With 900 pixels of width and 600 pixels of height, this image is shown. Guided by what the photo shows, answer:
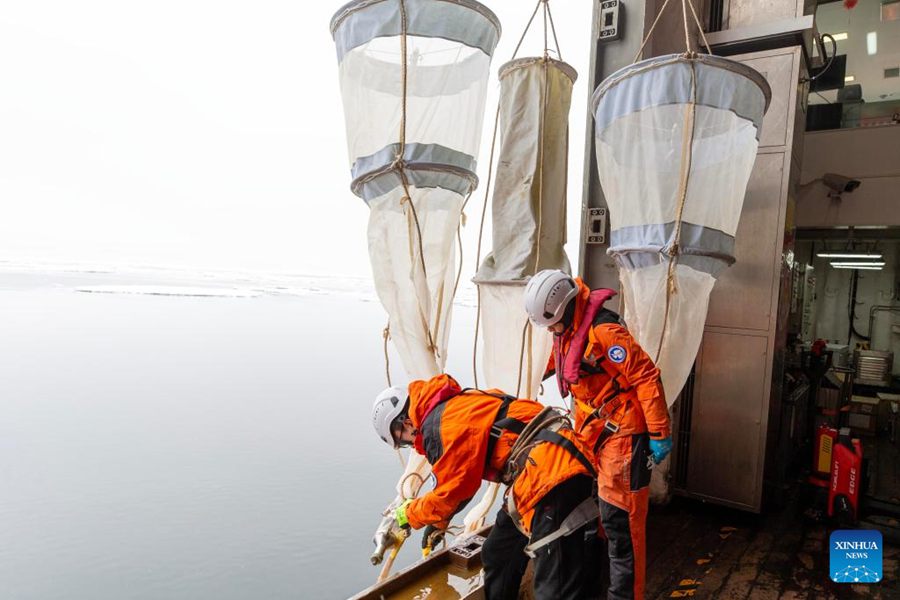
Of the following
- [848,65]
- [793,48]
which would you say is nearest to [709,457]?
[793,48]

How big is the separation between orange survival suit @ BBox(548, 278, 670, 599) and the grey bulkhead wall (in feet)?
3.43

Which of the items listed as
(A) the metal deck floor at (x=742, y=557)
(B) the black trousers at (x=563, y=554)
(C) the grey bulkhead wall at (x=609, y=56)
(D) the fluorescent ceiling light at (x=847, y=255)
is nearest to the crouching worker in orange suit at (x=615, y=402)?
(B) the black trousers at (x=563, y=554)

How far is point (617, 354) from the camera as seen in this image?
1824mm

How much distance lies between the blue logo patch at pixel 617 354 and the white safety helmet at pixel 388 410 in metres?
0.74

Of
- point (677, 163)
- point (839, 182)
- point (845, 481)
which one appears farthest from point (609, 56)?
point (839, 182)

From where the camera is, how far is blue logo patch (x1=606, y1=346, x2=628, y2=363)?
71.6 inches

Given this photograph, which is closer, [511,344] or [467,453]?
[467,453]

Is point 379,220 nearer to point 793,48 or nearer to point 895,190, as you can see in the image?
point 793,48

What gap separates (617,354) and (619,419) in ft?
0.83

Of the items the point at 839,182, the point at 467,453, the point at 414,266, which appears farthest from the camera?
the point at 839,182

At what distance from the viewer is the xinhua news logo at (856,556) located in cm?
238

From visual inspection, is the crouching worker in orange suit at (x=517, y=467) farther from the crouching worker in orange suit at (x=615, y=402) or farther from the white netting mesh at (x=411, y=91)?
the white netting mesh at (x=411, y=91)

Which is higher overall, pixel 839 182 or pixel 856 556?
pixel 839 182

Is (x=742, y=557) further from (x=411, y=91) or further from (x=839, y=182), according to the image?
(x=839, y=182)
